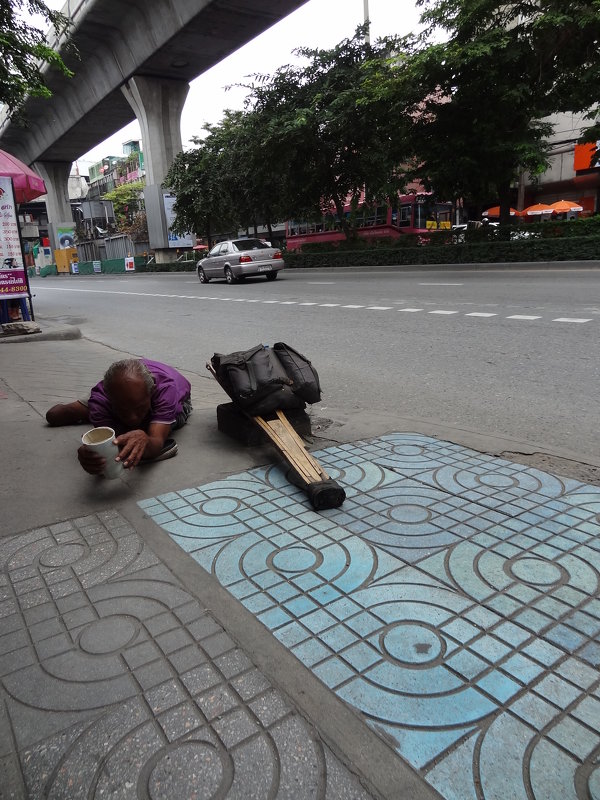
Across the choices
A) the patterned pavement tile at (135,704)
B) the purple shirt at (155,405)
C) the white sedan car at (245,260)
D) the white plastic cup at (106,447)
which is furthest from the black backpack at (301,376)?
the white sedan car at (245,260)

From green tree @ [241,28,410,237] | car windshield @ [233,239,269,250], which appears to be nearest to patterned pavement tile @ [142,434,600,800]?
car windshield @ [233,239,269,250]

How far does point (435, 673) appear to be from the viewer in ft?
5.63

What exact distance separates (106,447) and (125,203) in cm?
7519

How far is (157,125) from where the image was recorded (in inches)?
1478

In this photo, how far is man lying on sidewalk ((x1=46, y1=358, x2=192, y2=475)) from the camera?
3.03 meters

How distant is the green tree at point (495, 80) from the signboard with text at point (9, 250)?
13599 millimetres

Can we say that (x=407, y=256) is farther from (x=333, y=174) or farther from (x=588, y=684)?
(x=588, y=684)

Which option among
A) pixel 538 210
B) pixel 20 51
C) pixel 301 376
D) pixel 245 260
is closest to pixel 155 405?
pixel 301 376

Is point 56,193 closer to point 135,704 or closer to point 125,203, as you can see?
point 125,203

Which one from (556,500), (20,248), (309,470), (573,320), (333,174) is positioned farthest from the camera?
(333,174)

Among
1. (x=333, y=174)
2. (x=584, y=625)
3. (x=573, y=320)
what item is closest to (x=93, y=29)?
(x=333, y=174)

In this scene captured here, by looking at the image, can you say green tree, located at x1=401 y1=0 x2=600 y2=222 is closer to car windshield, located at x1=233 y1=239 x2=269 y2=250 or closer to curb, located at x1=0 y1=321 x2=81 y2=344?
car windshield, located at x1=233 y1=239 x2=269 y2=250

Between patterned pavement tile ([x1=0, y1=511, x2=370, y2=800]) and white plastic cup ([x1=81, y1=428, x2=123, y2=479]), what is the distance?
0.63 m

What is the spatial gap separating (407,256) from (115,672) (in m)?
21.8
